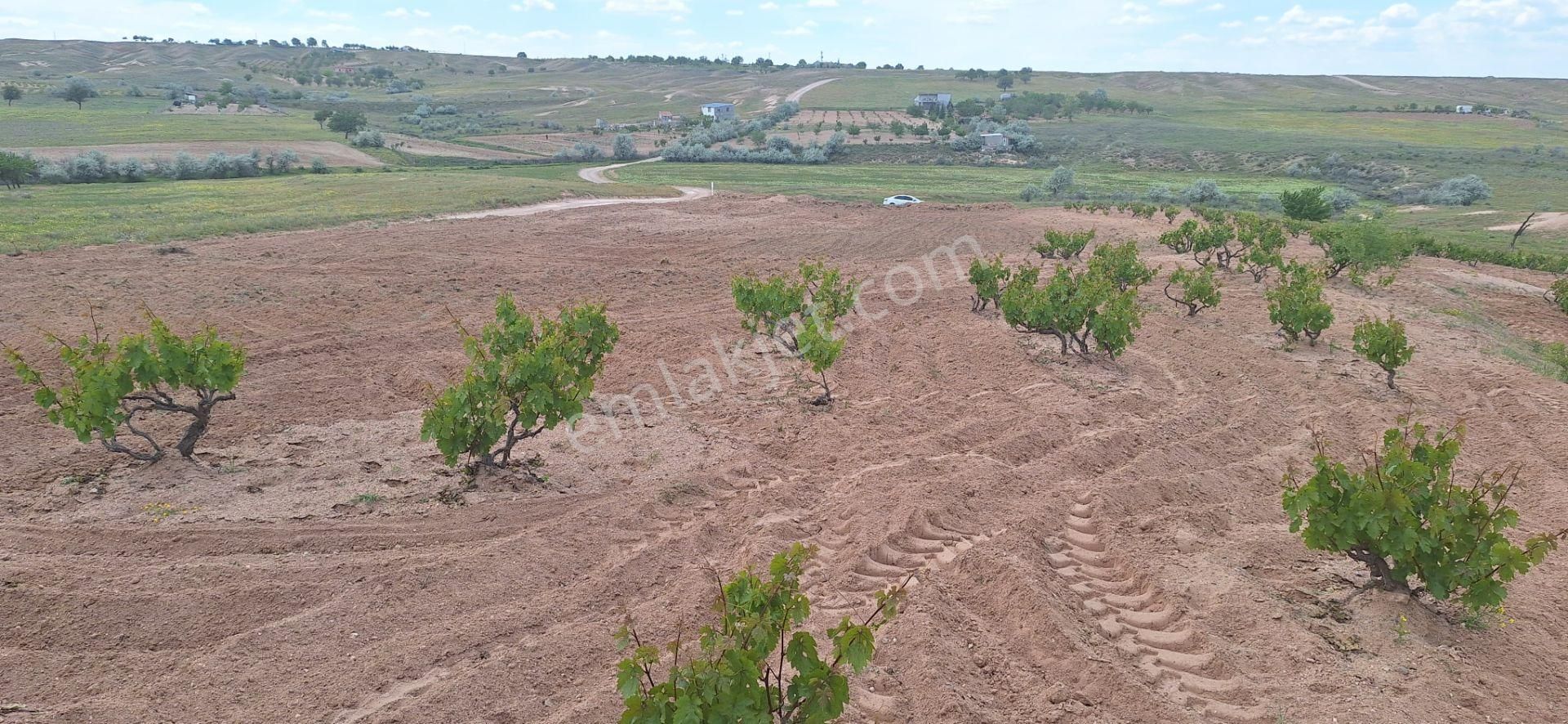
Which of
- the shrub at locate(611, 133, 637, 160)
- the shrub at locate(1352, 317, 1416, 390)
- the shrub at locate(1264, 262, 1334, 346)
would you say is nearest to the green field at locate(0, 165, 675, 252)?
the shrub at locate(611, 133, 637, 160)

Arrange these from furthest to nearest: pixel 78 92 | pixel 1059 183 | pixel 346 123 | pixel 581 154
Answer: pixel 78 92
pixel 346 123
pixel 581 154
pixel 1059 183

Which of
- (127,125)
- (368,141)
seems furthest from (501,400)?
(127,125)

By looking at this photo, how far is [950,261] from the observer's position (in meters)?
24.2

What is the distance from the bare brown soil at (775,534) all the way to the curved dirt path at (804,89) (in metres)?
115

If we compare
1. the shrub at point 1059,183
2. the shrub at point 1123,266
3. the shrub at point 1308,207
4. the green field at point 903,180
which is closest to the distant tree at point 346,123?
the green field at point 903,180

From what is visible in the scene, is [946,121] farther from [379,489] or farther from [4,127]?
[379,489]

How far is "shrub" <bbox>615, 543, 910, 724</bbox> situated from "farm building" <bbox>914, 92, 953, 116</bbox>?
104123mm

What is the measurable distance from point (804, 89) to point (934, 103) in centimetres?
3530

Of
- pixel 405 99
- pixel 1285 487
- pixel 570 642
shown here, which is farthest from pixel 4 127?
pixel 1285 487

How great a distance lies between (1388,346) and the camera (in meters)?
12.2

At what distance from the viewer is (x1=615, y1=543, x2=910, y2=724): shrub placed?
13.0 feet

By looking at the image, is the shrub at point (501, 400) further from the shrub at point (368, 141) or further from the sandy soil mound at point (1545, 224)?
the shrub at point (368, 141)

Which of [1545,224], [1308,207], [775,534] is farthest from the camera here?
[1545,224]

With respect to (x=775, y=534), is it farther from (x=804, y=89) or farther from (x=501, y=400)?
(x=804, y=89)
